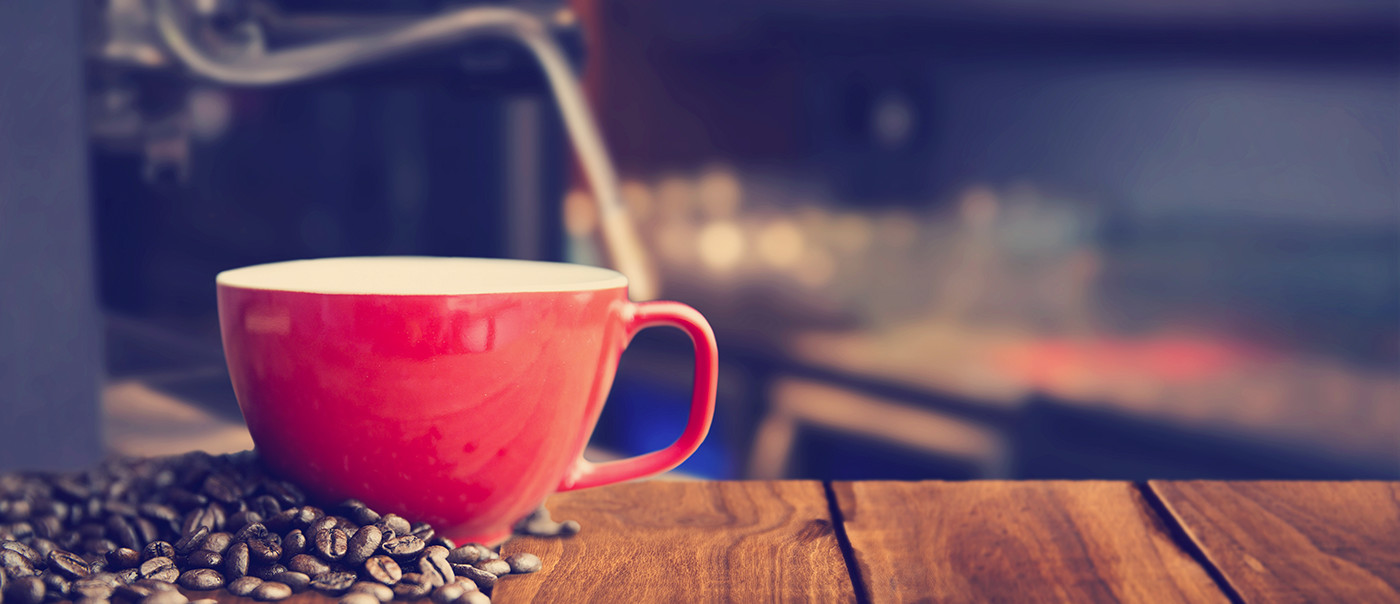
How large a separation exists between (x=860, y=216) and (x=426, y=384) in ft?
1.60

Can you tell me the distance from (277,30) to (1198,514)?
71cm

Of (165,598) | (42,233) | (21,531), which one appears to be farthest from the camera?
(42,233)

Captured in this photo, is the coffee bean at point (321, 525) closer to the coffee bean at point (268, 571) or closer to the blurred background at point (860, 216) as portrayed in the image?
the coffee bean at point (268, 571)

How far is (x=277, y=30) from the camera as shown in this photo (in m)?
0.72

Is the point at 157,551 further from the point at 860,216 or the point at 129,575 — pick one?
the point at 860,216

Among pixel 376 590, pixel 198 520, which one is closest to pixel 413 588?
pixel 376 590

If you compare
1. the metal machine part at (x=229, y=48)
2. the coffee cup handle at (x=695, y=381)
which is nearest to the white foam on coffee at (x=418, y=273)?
the coffee cup handle at (x=695, y=381)

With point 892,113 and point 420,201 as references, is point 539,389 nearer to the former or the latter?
point 420,201

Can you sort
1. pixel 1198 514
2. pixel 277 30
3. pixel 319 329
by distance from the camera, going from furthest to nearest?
pixel 277 30 < pixel 1198 514 < pixel 319 329

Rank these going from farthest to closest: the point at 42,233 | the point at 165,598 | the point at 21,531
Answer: the point at 42,233
the point at 21,531
the point at 165,598

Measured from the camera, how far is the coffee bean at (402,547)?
1.34 ft

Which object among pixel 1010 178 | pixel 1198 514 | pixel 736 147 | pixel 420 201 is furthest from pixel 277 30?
pixel 1198 514

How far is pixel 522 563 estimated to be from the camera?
43 cm

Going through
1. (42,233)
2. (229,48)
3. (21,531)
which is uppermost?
(229,48)
